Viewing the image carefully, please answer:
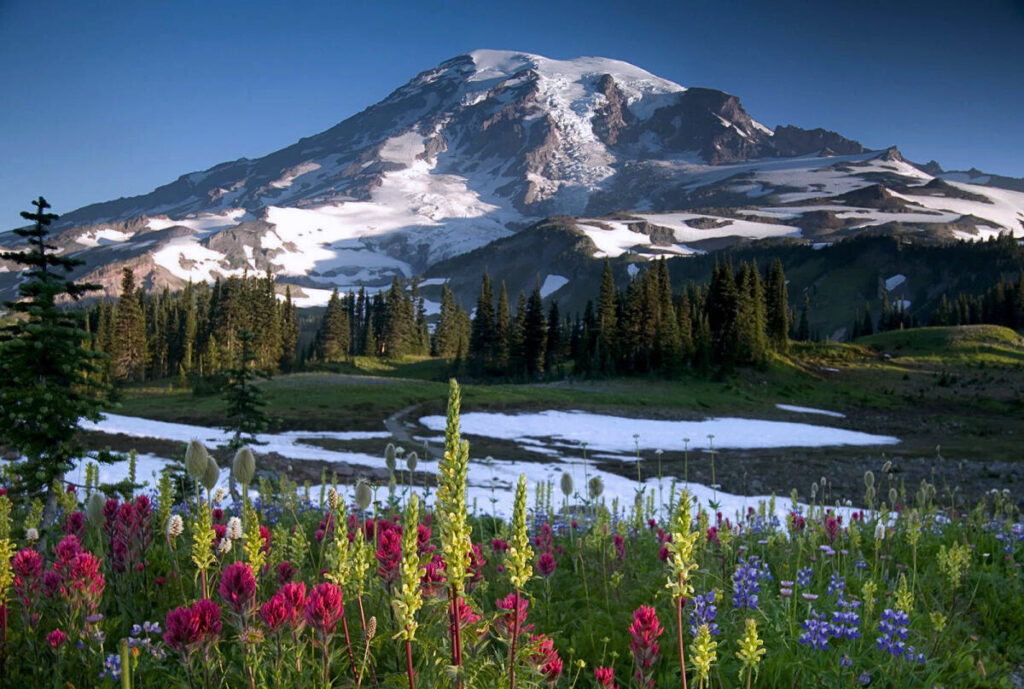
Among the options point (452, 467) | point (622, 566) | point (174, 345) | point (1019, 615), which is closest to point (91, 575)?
point (452, 467)

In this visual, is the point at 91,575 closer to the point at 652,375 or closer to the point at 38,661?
the point at 38,661

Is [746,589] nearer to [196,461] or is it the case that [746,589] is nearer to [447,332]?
[196,461]

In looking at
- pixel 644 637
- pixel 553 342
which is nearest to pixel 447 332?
pixel 553 342

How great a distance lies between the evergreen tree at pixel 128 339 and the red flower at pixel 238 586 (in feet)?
338

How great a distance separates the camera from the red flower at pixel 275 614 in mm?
2160

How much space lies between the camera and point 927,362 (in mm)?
88750

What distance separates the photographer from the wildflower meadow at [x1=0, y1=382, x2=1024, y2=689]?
2.11 m

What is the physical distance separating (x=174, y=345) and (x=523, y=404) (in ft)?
274

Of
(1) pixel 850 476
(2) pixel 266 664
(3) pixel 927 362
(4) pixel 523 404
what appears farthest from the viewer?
(3) pixel 927 362

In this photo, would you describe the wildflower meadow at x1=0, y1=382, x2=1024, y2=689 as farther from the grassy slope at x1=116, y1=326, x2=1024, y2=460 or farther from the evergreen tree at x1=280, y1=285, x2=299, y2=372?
the evergreen tree at x1=280, y1=285, x2=299, y2=372

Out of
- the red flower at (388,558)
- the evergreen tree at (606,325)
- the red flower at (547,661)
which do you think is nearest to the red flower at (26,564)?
the red flower at (388,558)

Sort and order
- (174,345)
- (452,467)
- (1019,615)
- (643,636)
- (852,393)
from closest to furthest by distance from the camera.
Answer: (452,467)
(643,636)
(1019,615)
(852,393)
(174,345)

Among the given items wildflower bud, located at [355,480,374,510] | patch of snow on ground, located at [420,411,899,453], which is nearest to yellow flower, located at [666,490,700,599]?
wildflower bud, located at [355,480,374,510]

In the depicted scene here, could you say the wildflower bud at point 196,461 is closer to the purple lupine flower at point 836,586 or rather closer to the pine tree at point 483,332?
the purple lupine flower at point 836,586
